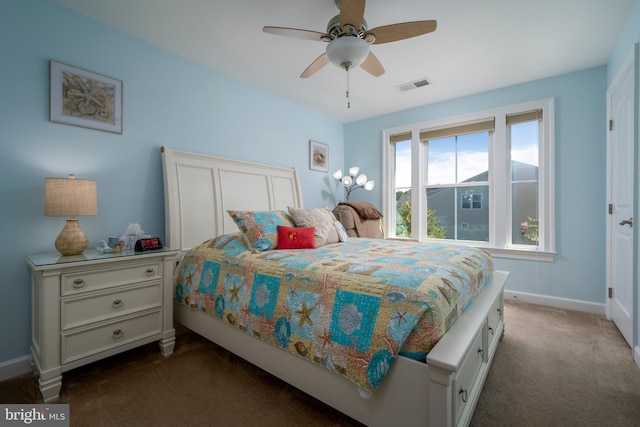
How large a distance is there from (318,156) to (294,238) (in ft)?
7.01

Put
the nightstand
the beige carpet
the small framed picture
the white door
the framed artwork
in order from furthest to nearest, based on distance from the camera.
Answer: the small framed picture
the white door
the framed artwork
the nightstand
the beige carpet

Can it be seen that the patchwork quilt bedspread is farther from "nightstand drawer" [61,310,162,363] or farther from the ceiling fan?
the ceiling fan

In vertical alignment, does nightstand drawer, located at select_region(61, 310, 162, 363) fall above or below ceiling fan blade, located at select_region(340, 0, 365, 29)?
below

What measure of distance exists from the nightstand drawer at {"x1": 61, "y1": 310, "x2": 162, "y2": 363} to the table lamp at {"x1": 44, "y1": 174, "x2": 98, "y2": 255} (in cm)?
52

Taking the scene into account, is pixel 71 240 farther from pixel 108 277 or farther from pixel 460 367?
pixel 460 367

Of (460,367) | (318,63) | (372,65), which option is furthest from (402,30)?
(460,367)

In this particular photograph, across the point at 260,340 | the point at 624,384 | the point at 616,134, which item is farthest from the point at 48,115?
the point at 616,134

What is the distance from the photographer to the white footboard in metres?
1.01

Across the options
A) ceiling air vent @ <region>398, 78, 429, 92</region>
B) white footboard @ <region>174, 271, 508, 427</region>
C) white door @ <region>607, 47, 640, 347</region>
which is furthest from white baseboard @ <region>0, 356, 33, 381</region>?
white door @ <region>607, 47, 640, 347</region>

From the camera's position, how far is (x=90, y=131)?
205 centimetres

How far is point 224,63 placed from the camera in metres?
2.72

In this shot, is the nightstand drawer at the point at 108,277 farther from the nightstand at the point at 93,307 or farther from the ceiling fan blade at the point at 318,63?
the ceiling fan blade at the point at 318,63

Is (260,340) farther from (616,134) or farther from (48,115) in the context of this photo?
(616,134)

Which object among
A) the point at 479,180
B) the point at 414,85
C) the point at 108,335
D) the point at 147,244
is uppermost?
the point at 414,85
